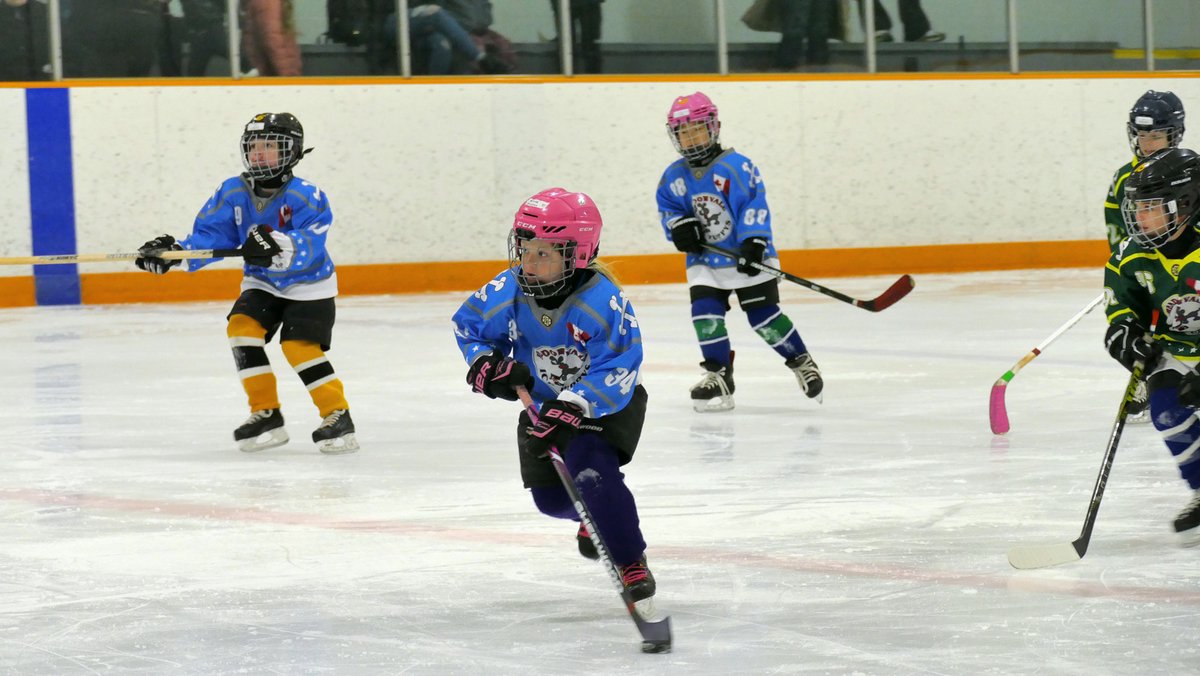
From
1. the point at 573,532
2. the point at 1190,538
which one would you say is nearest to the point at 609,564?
the point at 573,532

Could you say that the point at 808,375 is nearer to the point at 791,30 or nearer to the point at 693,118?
the point at 693,118

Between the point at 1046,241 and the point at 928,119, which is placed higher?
the point at 928,119

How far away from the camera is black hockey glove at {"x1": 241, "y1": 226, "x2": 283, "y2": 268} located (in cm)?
430

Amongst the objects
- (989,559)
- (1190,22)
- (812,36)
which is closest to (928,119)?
(812,36)

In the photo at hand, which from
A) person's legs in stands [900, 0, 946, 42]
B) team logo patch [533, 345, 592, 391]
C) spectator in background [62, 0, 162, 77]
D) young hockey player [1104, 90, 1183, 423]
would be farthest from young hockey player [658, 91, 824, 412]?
person's legs in stands [900, 0, 946, 42]

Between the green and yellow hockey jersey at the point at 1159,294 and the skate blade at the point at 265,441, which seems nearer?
the green and yellow hockey jersey at the point at 1159,294

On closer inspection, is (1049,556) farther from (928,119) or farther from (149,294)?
(928,119)

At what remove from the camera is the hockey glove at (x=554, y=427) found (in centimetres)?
252

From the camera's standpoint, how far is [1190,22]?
11508 millimetres

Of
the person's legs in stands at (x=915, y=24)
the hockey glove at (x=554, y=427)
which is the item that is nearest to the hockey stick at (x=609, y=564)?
the hockey glove at (x=554, y=427)

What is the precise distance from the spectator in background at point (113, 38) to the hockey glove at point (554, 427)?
7.30 m

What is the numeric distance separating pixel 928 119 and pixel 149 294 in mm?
5158

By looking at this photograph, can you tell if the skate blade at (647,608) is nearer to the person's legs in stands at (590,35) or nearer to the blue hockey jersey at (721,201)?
the blue hockey jersey at (721,201)

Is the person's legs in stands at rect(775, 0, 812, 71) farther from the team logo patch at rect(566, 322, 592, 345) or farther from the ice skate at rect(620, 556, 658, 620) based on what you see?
the ice skate at rect(620, 556, 658, 620)
